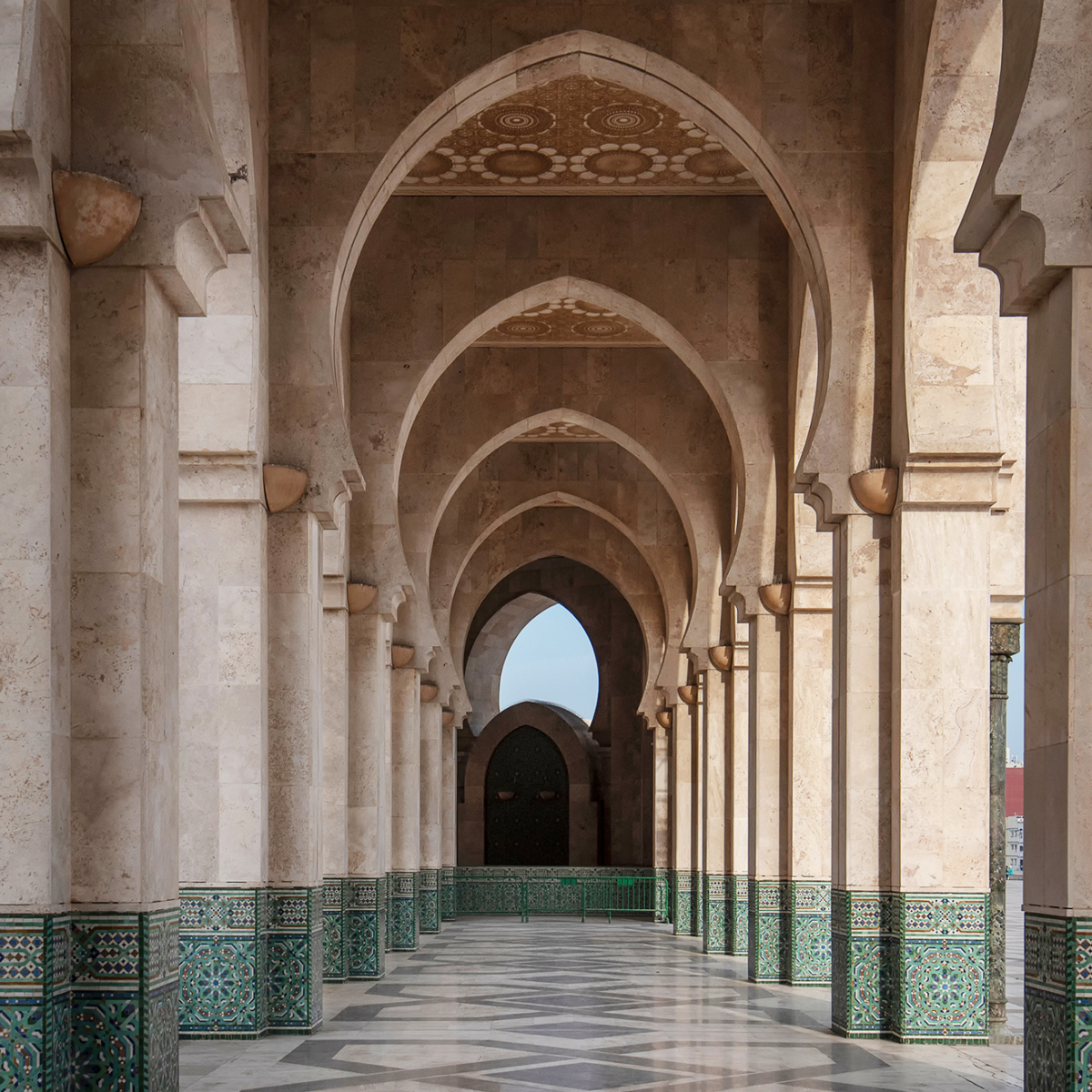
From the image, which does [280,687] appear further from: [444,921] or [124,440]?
[444,921]

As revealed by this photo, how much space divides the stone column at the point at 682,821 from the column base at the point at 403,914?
477 centimetres

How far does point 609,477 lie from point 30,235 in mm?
14927

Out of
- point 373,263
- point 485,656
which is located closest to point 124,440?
point 373,263

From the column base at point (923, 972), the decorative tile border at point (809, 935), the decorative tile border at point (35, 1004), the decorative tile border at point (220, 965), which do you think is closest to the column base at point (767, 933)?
the decorative tile border at point (809, 935)

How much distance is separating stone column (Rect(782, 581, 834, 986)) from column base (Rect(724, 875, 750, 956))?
2.96m

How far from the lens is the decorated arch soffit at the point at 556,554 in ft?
73.4

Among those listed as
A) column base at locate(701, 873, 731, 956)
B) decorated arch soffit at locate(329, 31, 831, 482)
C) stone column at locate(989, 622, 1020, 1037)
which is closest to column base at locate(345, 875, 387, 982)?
column base at locate(701, 873, 731, 956)

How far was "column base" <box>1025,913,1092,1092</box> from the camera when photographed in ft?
14.5

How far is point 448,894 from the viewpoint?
2298cm

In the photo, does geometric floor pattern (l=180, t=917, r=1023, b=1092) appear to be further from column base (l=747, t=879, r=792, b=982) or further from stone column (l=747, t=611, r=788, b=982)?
stone column (l=747, t=611, r=788, b=982)

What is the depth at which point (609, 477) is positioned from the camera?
63.9ft

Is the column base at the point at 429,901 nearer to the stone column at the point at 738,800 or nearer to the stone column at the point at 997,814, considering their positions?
the stone column at the point at 738,800

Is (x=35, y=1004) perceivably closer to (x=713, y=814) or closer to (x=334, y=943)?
(x=334, y=943)


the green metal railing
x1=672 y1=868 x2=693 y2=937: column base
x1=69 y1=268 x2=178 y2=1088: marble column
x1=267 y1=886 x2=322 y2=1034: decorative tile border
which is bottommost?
the green metal railing
